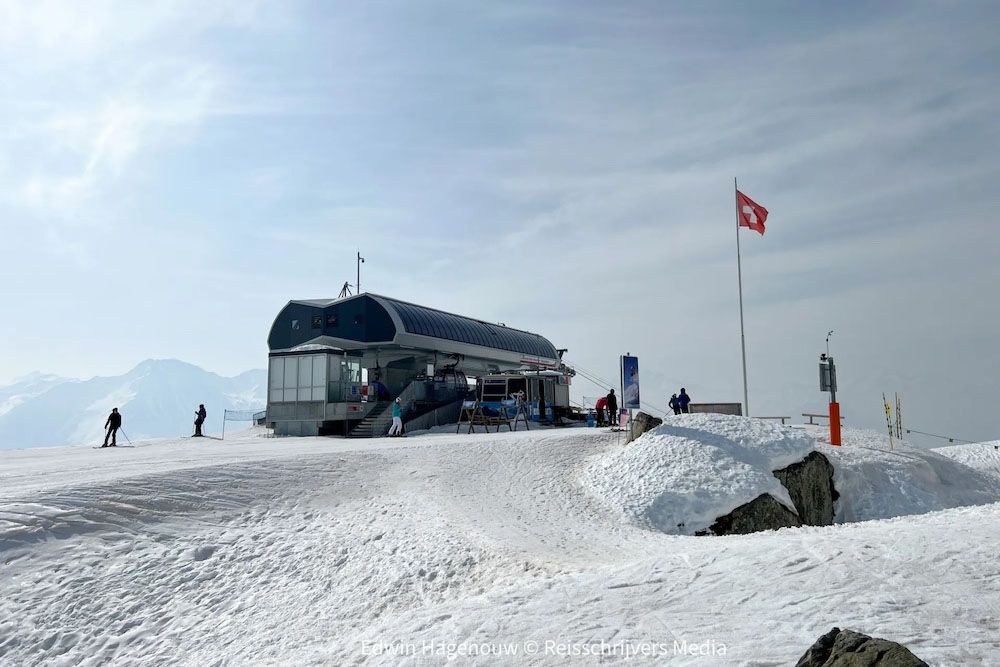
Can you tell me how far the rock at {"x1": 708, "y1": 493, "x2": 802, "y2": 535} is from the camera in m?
16.1

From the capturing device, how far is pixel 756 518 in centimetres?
1666

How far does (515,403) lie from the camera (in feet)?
113

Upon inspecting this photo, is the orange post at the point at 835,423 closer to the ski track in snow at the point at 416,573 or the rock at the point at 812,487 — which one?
the rock at the point at 812,487

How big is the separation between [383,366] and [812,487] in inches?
1081

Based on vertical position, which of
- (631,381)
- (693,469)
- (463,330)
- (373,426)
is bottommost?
(693,469)

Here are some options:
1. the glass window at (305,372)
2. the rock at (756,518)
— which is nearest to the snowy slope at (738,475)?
the rock at (756,518)

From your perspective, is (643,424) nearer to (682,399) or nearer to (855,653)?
(682,399)

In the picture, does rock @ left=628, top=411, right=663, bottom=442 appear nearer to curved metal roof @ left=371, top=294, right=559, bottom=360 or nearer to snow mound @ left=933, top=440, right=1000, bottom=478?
snow mound @ left=933, top=440, right=1000, bottom=478

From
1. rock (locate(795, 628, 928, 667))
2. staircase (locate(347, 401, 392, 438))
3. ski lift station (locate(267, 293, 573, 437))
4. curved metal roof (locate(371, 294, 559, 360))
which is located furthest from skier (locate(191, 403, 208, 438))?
rock (locate(795, 628, 928, 667))

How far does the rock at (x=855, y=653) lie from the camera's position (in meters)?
5.40

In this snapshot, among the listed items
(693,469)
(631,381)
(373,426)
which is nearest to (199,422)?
(373,426)

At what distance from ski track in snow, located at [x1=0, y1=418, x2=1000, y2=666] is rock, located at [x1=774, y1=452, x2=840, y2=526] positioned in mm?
5505

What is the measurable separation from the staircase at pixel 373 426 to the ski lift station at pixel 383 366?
51mm

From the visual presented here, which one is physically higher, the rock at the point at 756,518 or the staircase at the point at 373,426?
the staircase at the point at 373,426
